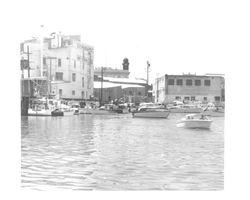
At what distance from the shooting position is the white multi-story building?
7.35 m

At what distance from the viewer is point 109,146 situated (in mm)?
7633

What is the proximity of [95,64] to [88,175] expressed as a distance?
1.98m

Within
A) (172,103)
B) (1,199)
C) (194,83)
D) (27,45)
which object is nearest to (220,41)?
(194,83)

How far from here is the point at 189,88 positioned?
8.03m

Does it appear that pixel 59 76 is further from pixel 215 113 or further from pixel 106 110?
pixel 215 113

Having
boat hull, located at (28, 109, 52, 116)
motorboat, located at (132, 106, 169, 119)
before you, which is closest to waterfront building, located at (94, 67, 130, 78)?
motorboat, located at (132, 106, 169, 119)

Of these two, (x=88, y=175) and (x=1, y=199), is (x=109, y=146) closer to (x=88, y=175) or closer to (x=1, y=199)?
(x=88, y=175)

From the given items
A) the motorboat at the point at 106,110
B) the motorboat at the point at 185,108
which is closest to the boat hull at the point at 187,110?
the motorboat at the point at 185,108

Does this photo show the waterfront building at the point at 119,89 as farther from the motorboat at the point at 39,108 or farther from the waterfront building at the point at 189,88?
the motorboat at the point at 39,108

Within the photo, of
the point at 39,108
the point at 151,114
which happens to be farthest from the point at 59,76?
the point at 151,114

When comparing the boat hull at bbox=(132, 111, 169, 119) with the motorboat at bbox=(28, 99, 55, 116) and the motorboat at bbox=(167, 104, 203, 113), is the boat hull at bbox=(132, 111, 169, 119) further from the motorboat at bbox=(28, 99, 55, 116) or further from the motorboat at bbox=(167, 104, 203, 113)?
the motorboat at bbox=(28, 99, 55, 116)

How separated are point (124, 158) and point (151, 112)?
1748 millimetres

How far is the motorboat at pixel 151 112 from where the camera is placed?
27.6ft

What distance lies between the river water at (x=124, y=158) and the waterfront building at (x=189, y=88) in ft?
1.26
